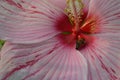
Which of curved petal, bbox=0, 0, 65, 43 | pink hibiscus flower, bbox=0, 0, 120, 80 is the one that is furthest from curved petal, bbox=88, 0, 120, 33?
curved petal, bbox=0, 0, 65, 43

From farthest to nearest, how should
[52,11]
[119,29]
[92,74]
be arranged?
[52,11]
[119,29]
[92,74]

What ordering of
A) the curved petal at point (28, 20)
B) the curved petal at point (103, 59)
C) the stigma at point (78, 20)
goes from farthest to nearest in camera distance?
the stigma at point (78, 20) < the curved petal at point (28, 20) < the curved petal at point (103, 59)

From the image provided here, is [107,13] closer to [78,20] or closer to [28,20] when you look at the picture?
[78,20]

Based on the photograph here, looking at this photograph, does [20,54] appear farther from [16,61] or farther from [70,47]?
[70,47]

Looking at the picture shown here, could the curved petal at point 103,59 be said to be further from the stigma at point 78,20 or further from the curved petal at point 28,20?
the curved petal at point 28,20

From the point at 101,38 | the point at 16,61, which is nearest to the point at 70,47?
the point at 101,38

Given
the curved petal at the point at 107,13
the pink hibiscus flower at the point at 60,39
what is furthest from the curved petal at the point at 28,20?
the curved petal at the point at 107,13

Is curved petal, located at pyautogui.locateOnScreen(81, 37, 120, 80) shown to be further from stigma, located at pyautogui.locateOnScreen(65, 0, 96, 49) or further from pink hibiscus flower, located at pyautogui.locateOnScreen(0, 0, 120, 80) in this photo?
stigma, located at pyautogui.locateOnScreen(65, 0, 96, 49)
